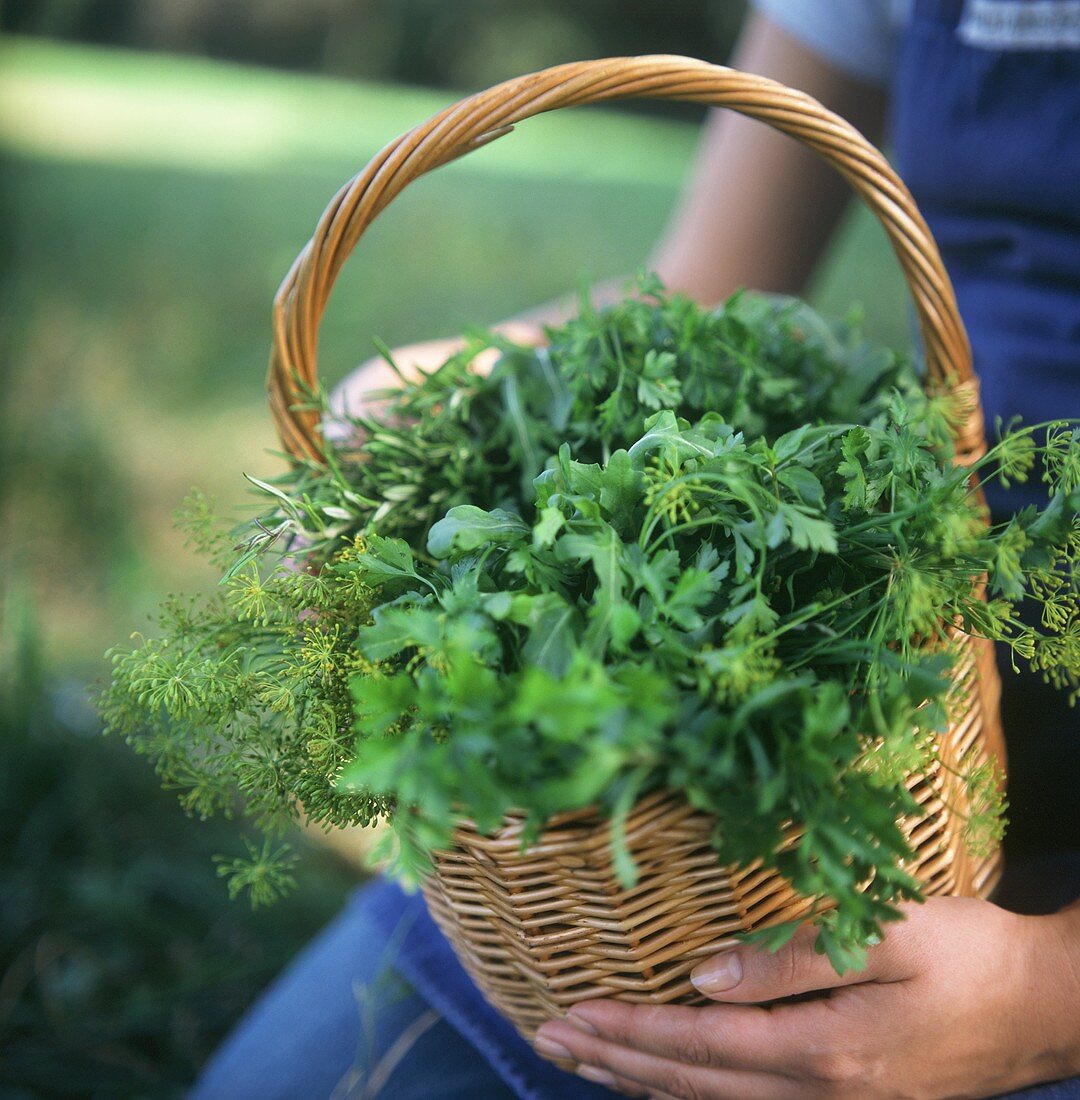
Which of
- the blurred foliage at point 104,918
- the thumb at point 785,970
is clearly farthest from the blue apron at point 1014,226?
the blurred foliage at point 104,918

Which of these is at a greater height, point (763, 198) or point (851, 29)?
point (851, 29)

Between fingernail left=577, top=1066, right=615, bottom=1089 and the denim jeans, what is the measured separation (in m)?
0.10

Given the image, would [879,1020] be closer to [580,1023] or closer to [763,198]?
[580,1023]

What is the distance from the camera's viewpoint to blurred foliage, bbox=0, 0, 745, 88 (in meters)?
9.02

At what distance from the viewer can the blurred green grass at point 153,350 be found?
1.47 meters

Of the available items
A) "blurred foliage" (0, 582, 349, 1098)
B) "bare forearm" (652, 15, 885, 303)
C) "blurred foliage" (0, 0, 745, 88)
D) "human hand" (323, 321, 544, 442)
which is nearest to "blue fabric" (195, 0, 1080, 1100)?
"bare forearm" (652, 15, 885, 303)

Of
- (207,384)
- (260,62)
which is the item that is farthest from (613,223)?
(260,62)

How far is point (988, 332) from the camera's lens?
104 centimetres

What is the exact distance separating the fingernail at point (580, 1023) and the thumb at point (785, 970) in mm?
106

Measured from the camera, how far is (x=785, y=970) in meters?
0.64

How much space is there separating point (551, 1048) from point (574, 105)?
74cm

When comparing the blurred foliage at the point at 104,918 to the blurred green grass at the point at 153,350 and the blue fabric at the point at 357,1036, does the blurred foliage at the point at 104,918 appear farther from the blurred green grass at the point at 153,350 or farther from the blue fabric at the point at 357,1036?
the blue fabric at the point at 357,1036

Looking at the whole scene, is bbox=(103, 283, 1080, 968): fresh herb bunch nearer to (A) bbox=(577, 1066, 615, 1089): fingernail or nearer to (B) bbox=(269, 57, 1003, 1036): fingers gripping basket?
(B) bbox=(269, 57, 1003, 1036): fingers gripping basket

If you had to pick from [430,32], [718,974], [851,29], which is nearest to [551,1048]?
[718,974]
